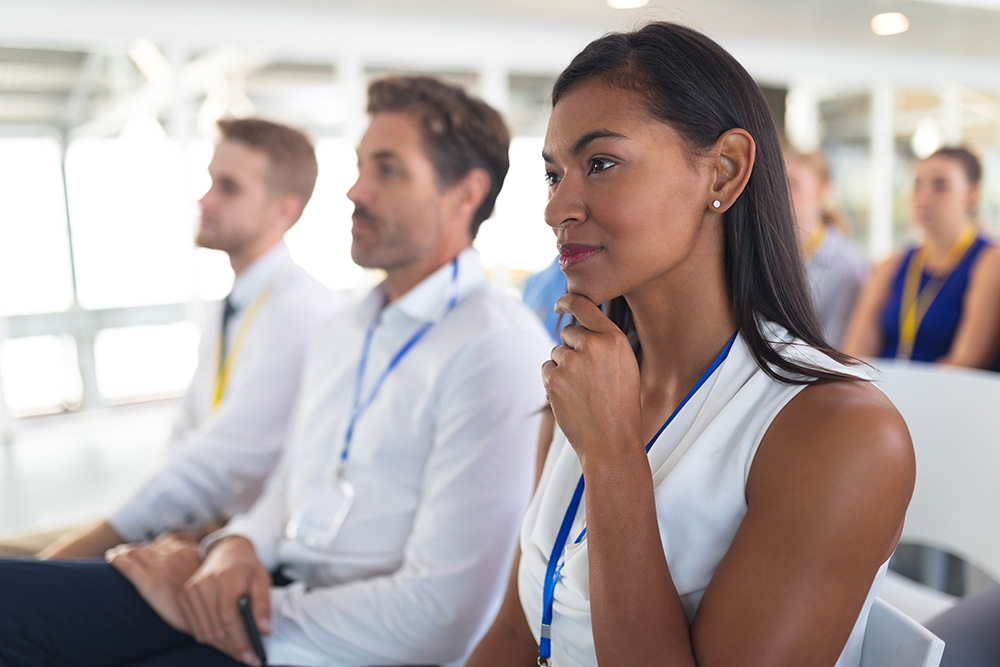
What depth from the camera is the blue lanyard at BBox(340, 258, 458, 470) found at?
176cm

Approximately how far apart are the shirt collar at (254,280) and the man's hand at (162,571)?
109 centimetres

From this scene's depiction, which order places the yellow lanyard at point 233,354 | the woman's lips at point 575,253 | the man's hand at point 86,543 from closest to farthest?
the woman's lips at point 575,253
the man's hand at point 86,543
the yellow lanyard at point 233,354

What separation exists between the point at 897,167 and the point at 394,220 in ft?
29.4

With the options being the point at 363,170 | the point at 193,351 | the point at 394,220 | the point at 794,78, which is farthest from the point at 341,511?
the point at 794,78

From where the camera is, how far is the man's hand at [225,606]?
4.81 ft

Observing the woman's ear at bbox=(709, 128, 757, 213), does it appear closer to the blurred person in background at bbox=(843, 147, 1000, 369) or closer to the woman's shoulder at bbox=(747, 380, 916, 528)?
the woman's shoulder at bbox=(747, 380, 916, 528)

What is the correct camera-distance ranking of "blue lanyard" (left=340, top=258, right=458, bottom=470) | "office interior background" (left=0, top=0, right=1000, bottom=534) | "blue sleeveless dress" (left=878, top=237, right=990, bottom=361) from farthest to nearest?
"office interior background" (left=0, top=0, right=1000, bottom=534) < "blue sleeveless dress" (left=878, top=237, right=990, bottom=361) < "blue lanyard" (left=340, top=258, right=458, bottom=470)

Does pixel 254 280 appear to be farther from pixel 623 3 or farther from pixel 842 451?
pixel 623 3

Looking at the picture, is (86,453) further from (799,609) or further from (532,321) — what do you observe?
(799,609)

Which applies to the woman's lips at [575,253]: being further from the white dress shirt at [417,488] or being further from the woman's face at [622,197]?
the white dress shirt at [417,488]

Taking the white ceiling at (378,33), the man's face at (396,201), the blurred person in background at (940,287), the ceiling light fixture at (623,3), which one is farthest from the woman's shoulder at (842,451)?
the ceiling light fixture at (623,3)

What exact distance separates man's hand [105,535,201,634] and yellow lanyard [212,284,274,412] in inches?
34.7

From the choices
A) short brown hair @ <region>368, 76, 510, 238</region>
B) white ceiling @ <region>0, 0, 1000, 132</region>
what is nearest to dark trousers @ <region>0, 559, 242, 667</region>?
short brown hair @ <region>368, 76, 510, 238</region>

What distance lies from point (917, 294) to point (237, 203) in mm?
2923
